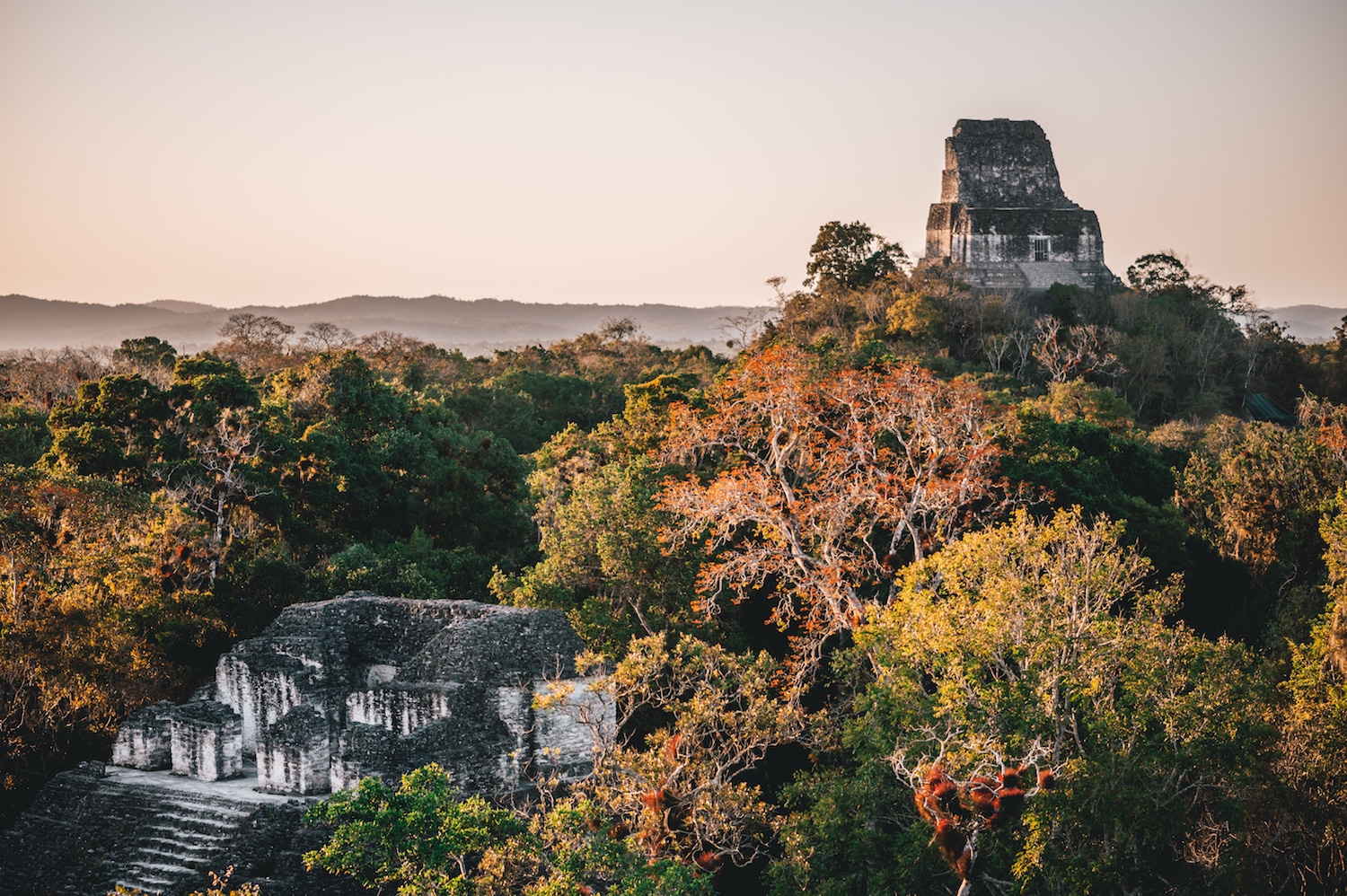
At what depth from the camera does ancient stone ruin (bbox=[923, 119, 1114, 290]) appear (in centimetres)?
3919

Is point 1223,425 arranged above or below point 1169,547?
above

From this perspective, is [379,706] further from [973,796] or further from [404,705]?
[973,796]

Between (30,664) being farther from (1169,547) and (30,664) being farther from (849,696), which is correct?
(1169,547)

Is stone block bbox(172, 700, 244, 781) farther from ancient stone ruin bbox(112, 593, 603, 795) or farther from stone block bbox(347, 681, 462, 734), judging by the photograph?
stone block bbox(347, 681, 462, 734)

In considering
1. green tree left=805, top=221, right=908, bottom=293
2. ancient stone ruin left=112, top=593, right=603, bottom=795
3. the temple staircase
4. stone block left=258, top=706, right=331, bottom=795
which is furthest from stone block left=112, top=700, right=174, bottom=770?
green tree left=805, top=221, right=908, bottom=293

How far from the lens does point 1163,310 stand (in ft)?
125

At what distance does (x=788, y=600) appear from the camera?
1479 centimetres

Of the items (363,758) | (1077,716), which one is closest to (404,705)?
(363,758)

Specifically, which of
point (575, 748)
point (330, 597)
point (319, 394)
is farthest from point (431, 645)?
point (319, 394)

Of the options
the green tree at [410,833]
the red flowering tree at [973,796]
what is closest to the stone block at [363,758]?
the green tree at [410,833]

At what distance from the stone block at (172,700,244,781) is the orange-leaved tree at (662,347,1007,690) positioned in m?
6.36

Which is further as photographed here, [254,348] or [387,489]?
[254,348]

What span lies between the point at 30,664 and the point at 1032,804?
41.7 feet

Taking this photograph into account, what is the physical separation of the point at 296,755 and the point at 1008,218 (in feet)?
112
